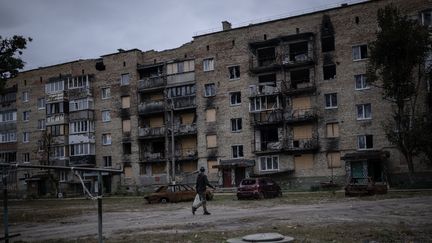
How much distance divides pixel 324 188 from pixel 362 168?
452cm

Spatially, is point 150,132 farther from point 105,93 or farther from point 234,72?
point 234,72

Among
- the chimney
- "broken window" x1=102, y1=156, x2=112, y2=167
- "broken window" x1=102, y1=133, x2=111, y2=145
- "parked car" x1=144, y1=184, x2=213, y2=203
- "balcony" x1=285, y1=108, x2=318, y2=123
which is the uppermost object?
the chimney

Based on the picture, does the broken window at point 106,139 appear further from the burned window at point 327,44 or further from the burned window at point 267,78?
the burned window at point 327,44

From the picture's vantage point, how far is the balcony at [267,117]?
52.9m

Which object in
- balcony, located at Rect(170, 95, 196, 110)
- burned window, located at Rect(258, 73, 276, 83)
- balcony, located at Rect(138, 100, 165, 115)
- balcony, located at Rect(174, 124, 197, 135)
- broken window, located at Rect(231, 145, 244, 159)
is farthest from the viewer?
balcony, located at Rect(138, 100, 165, 115)

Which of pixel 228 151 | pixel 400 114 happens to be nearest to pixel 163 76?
pixel 228 151

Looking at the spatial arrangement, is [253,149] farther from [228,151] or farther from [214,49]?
[214,49]

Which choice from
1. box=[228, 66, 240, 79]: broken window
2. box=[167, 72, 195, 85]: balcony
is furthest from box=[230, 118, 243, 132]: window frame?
box=[167, 72, 195, 85]: balcony

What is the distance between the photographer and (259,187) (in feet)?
114

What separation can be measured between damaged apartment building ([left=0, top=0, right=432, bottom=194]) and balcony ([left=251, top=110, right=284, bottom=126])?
0.11 m

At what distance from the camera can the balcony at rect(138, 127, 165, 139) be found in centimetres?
6044

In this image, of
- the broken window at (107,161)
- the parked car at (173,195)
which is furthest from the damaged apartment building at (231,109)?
the parked car at (173,195)

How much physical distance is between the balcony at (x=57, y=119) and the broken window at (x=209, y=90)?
2181 cm

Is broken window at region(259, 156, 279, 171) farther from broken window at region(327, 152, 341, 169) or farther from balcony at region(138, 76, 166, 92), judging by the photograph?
balcony at region(138, 76, 166, 92)
